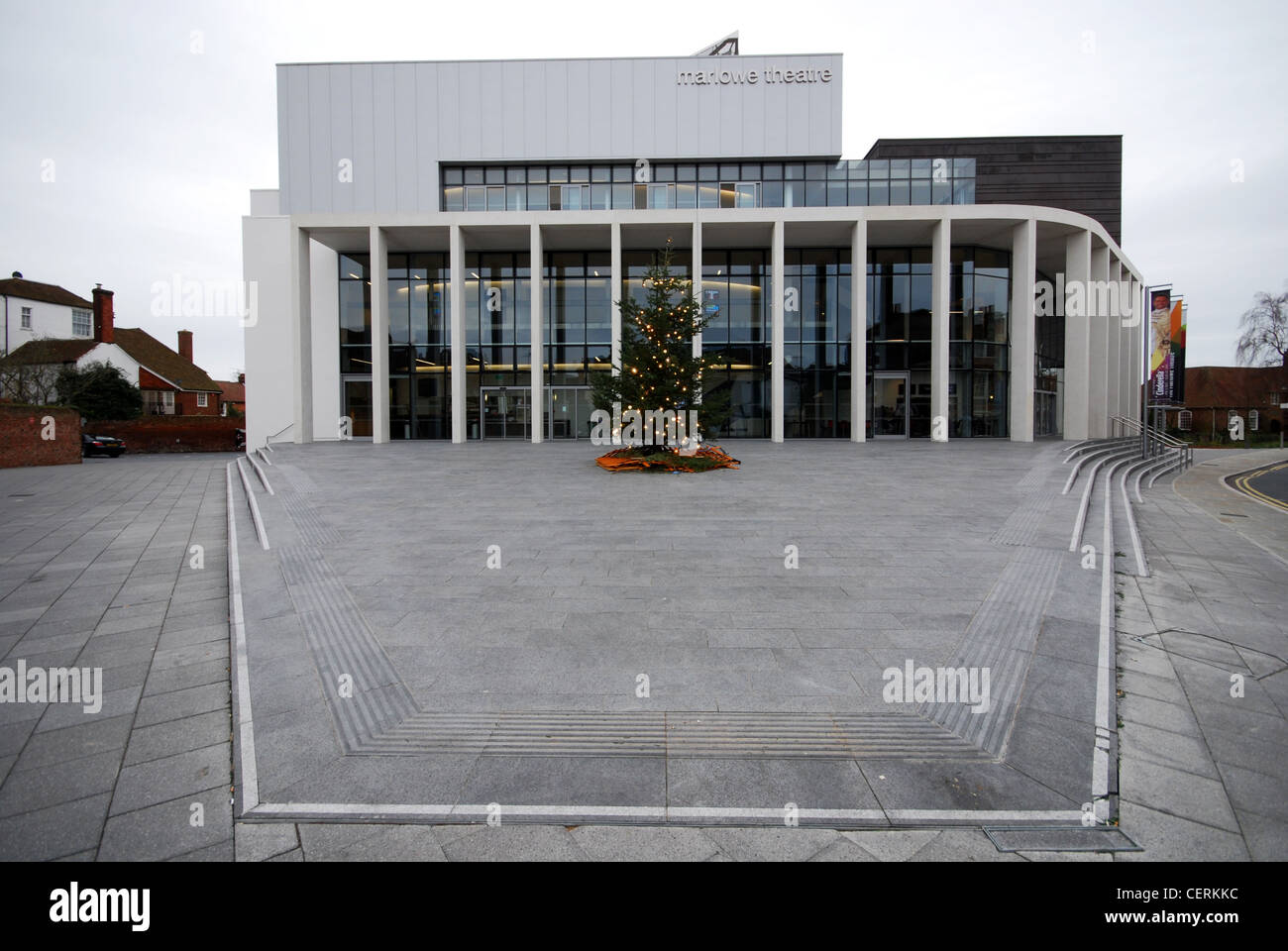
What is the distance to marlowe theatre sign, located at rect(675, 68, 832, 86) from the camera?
103 ft

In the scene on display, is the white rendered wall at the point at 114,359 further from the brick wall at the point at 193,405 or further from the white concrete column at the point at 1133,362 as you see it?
the white concrete column at the point at 1133,362

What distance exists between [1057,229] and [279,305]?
116ft

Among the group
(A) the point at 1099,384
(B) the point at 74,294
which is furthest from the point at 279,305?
(B) the point at 74,294

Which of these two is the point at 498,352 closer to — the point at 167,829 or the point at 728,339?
the point at 728,339

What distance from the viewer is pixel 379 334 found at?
27.5 metres

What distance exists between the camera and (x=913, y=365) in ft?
96.3

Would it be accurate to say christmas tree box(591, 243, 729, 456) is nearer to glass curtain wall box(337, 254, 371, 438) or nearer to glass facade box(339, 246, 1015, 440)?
glass facade box(339, 246, 1015, 440)

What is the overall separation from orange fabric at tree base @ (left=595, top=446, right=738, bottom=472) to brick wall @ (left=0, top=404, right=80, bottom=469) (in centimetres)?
2174

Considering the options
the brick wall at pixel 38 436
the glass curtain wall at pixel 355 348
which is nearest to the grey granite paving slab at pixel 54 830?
the brick wall at pixel 38 436

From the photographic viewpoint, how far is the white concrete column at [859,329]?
2689 cm

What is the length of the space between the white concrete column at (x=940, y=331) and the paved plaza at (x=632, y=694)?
1741 cm

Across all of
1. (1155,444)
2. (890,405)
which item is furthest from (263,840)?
(1155,444)

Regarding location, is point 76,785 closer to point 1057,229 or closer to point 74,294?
point 1057,229

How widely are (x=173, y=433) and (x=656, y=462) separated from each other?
40739mm
